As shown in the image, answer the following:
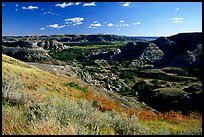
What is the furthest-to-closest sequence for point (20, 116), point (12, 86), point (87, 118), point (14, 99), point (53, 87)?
point (53, 87) < point (12, 86) < point (14, 99) < point (87, 118) < point (20, 116)

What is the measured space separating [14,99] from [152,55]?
129 m

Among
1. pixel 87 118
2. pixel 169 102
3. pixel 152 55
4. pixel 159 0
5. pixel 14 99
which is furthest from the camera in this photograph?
pixel 152 55

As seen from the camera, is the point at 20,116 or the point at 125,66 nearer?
the point at 20,116

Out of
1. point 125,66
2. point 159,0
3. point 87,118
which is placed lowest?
point 125,66

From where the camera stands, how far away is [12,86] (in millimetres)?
9938

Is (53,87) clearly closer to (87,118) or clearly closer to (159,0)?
(87,118)

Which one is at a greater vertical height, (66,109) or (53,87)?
(66,109)

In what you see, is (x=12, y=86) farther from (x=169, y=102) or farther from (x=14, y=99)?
(x=169, y=102)

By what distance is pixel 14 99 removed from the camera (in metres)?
9.00

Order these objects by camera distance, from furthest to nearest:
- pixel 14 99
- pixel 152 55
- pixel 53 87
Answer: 1. pixel 152 55
2. pixel 53 87
3. pixel 14 99

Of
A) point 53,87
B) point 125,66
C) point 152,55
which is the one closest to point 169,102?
point 53,87

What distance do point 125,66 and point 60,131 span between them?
117 metres

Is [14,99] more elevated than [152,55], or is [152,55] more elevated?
[14,99]

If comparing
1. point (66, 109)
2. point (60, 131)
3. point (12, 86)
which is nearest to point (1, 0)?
point (60, 131)
